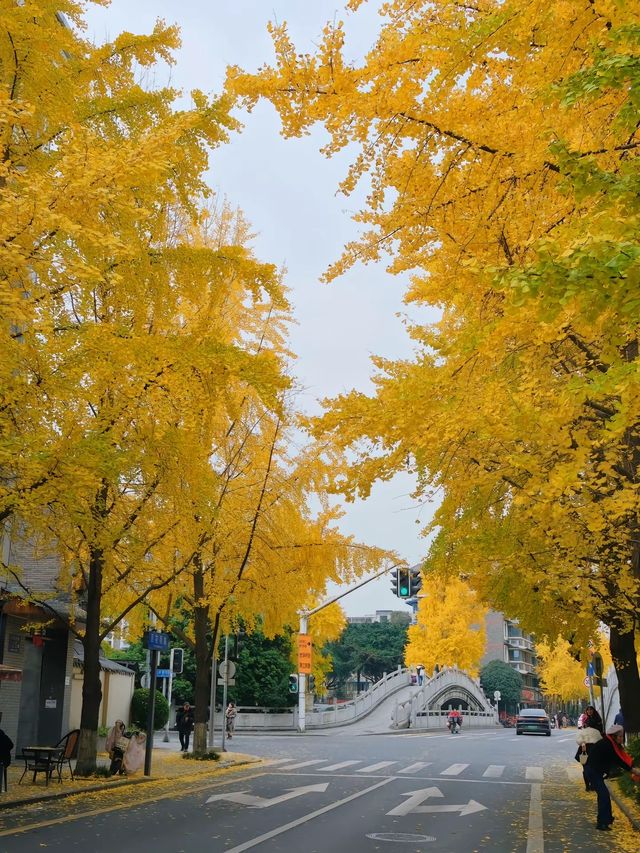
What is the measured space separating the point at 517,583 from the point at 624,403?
10259 mm

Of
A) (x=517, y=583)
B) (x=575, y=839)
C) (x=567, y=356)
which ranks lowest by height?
(x=575, y=839)

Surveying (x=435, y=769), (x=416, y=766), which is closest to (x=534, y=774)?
(x=435, y=769)

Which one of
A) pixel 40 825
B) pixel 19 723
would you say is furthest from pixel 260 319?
pixel 40 825

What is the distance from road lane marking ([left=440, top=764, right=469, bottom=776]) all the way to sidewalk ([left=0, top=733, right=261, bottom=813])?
506 centimetres

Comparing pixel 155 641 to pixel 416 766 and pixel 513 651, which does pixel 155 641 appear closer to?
pixel 416 766

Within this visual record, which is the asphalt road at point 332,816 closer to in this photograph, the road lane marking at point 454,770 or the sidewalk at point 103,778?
the road lane marking at point 454,770

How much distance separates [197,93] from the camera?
12.1 meters

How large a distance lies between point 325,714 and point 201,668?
28.8 m

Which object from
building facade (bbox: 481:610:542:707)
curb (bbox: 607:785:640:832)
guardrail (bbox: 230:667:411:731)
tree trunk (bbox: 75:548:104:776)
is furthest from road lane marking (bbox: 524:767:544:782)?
building facade (bbox: 481:610:542:707)

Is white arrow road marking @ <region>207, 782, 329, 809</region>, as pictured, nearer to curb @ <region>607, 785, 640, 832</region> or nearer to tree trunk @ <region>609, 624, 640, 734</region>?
curb @ <region>607, 785, 640, 832</region>

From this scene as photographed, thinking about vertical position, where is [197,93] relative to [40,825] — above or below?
above

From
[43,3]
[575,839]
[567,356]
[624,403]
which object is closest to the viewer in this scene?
[624,403]

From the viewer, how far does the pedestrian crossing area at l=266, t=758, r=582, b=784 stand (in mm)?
19562

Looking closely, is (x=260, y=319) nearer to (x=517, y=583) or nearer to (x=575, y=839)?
(x=517, y=583)
